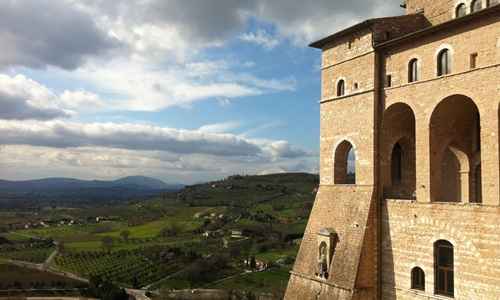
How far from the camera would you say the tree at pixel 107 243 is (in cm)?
10691

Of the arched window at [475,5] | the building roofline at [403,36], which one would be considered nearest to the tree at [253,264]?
the building roofline at [403,36]

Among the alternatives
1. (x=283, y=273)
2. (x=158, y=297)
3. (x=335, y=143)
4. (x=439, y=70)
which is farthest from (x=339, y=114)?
(x=283, y=273)

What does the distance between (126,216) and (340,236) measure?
503 ft

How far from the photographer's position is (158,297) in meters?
75.6

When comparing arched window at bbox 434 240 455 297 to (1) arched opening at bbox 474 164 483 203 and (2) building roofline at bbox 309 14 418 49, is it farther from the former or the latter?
(2) building roofline at bbox 309 14 418 49

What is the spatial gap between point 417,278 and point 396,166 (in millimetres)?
4931

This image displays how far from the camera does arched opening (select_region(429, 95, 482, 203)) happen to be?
16266mm

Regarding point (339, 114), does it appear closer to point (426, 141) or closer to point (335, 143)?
point (335, 143)

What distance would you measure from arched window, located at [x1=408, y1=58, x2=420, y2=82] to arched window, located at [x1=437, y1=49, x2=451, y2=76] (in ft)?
3.05

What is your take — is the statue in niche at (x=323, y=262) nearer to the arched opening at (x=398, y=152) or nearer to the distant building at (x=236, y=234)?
the arched opening at (x=398, y=152)

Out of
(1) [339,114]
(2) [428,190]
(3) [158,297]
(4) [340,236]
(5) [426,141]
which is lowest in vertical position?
(3) [158,297]

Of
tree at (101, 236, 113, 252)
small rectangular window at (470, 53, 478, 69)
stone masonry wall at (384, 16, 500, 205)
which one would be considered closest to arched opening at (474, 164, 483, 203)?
stone masonry wall at (384, 16, 500, 205)

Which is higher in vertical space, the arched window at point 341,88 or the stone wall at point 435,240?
the arched window at point 341,88

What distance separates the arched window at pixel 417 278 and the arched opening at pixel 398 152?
288 cm
